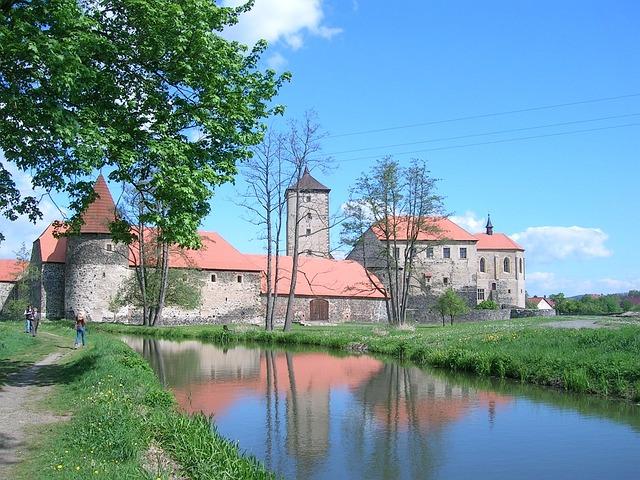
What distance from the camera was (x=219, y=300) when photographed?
5322 cm

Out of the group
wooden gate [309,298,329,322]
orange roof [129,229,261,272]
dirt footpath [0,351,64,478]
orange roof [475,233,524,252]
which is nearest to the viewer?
dirt footpath [0,351,64,478]

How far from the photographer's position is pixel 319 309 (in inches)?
2142

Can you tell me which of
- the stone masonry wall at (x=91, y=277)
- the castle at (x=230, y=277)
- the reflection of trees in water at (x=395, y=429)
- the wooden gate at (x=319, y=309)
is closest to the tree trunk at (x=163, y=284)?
the castle at (x=230, y=277)

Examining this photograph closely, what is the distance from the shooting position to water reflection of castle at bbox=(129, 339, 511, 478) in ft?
35.3

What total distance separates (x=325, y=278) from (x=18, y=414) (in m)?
46.6

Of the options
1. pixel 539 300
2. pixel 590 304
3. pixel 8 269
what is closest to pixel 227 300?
pixel 8 269

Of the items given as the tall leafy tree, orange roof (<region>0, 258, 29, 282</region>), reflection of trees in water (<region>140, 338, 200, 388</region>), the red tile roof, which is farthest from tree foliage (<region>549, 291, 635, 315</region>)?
the tall leafy tree

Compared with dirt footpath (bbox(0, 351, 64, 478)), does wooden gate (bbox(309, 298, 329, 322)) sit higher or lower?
higher

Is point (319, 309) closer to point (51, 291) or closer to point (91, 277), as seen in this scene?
point (91, 277)

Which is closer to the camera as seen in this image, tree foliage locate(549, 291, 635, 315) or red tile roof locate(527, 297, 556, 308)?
tree foliage locate(549, 291, 635, 315)

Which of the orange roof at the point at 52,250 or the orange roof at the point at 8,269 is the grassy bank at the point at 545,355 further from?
the orange roof at the point at 8,269

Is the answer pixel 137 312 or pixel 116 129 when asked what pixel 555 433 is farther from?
pixel 137 312

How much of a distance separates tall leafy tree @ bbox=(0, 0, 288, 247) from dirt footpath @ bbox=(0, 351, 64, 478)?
11.7 feet

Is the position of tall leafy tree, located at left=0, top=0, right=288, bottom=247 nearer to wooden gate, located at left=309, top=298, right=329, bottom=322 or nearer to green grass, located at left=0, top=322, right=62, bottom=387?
green grass, located at left=0, top=322, right=62, bottom=387
